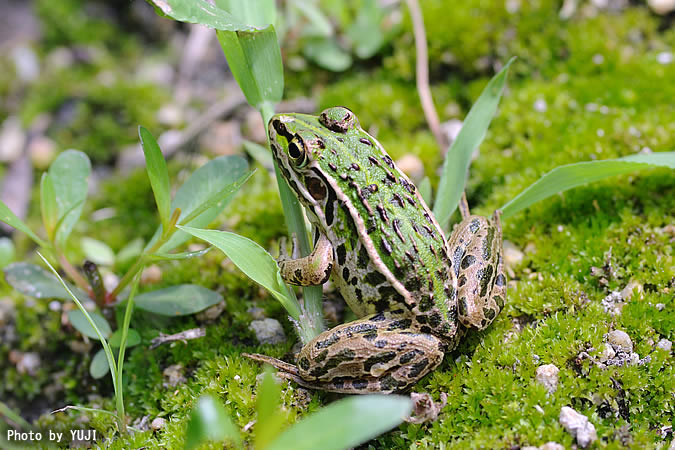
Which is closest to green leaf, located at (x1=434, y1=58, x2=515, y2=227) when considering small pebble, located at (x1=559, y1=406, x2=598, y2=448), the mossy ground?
the mossy ground

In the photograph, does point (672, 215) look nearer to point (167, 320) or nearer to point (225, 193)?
point (225, 193)

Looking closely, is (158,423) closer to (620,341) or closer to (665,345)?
(620,341)

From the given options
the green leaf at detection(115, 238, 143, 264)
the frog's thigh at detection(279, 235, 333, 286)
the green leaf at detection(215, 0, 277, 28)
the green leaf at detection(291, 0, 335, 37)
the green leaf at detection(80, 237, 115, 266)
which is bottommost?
the green leaf at detection(115, 238, 143, 264)

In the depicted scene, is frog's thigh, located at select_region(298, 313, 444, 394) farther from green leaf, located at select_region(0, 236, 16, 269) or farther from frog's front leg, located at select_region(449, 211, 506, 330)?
green leaf, located at select_region(0, 236, 16, 269)

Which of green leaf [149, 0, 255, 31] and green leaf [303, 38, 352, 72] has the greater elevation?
green leaf [149, 0, 255, 31]

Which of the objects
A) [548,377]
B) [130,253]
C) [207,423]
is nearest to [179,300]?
[130,253]

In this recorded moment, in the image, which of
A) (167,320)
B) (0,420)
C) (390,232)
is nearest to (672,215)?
(390,232)

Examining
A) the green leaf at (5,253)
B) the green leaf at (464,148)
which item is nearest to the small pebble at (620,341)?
the green leaf at (464,148)
